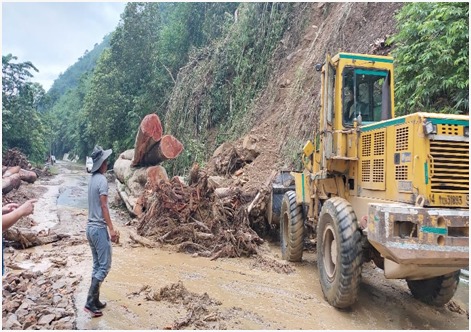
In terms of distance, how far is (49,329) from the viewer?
3.95 m

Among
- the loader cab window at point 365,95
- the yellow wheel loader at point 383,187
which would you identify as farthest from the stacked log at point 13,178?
the loader cab window at point 365,95

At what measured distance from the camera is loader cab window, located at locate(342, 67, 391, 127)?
18.5ft

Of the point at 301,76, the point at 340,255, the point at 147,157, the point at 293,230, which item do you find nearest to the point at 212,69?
the point at 301,76

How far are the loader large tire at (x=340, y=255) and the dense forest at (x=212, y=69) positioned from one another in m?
3.79

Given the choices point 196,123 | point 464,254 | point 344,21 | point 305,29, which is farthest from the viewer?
point 196,123

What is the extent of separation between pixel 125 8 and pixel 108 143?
29.0 feet

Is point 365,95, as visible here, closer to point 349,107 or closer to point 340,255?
point 349,107

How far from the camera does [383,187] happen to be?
4.60 meters

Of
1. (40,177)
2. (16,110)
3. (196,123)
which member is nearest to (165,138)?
(196,123)

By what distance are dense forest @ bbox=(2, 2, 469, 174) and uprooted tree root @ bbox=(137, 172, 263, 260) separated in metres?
4.02

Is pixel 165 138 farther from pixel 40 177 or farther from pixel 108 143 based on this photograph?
pixel 108 143

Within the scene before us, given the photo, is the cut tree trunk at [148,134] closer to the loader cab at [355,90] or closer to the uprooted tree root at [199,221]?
the uprooted tree root at [199,221]

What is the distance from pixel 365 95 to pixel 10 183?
12339 mm

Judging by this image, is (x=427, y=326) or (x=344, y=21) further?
(x=344, y=21)
